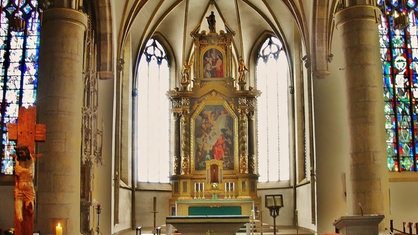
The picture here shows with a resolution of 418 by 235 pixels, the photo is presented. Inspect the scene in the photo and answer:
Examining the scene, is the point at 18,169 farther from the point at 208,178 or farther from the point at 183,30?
the point at 183,30

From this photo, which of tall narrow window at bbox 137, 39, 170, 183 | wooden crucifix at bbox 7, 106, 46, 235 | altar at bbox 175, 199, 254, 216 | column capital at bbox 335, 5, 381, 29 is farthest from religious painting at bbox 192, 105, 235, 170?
wooden crucifix at bbox 7, 106, 46, 235

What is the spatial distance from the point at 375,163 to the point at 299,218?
1053 centimetres

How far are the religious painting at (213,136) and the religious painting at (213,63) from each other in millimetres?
1240

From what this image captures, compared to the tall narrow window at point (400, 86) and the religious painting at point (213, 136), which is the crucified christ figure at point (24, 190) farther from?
the religious painting at point (213, 136)

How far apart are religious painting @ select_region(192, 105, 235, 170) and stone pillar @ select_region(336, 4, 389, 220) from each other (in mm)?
10448

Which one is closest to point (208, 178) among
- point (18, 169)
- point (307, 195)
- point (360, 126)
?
point (307, 195)

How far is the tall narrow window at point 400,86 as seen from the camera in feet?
67.2

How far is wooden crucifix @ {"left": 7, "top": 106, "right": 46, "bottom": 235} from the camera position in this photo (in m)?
8.52

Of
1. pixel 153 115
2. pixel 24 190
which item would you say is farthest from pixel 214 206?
pixel 24 190

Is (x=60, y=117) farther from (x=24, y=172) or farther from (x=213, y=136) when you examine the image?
(x=213, y=136)

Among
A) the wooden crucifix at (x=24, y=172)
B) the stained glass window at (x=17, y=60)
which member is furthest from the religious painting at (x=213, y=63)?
the wooden crucifix at (x=24, y=172)

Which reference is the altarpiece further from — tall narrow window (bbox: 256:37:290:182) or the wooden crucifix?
the wooden crucifix

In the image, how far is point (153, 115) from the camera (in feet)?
87.1

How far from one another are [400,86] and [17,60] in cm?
1250
